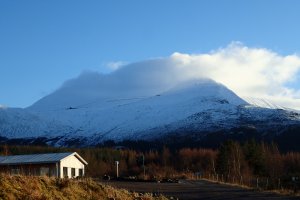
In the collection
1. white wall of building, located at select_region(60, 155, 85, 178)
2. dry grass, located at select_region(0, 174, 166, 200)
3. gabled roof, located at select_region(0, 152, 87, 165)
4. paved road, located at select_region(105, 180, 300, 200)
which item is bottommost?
paved road, located at select_region(105, 180, 300, 200)

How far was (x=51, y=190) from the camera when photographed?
578 inches

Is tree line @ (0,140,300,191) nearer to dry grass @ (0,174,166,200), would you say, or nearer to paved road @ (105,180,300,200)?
paved road @ (105,180,300,200)

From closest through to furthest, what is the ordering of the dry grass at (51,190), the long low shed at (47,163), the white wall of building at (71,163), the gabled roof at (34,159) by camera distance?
1. the dry grass at (51,190)
2. the long low shed at (47,163)
3. the gabled roof at (34,159)
4. the white wall of building at (71,163)

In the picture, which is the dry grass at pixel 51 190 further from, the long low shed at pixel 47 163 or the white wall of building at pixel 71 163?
the white wall of building at pixel 71 163

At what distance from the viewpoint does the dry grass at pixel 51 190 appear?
1336cm

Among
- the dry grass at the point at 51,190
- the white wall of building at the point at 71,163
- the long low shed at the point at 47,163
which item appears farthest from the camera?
the white wall of building at the point at 71,163

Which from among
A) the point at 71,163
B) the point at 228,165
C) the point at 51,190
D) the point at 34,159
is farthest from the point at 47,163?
the point at 51,190

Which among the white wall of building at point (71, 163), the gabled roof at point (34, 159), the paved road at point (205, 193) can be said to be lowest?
the paved road at point (205, 193)

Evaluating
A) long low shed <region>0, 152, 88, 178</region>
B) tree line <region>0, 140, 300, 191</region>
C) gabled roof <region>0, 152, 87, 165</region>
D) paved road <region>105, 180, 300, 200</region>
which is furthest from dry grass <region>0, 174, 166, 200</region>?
tree line <region>0, 140, 300, 191</region>

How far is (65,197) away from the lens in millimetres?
14664

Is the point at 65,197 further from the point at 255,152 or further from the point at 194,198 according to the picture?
the point at 255,152

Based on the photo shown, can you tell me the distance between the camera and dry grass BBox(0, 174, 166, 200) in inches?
526

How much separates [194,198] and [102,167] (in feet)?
244

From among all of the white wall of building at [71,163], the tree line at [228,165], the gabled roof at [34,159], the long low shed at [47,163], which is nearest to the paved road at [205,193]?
the long low shed at [47,163]
